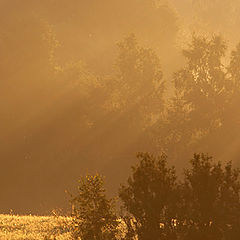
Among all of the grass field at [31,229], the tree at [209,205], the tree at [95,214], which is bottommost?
the tree at [209,205]

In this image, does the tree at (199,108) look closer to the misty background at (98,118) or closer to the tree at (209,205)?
the misty background at (98,118)

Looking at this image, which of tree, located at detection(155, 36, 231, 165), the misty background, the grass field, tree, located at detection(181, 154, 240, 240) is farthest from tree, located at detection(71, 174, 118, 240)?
tree, located at detection(155, 36, 231, 165)

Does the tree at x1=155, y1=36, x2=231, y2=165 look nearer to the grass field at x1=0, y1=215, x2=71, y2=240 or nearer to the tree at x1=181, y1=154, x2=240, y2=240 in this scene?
the grass field at x1=0, y1=215, x2=71, y2=240

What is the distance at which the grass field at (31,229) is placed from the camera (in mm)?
Answer: 29672

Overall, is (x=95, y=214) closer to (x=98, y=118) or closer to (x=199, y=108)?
(x=199, y=108)

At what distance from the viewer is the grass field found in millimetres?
29672

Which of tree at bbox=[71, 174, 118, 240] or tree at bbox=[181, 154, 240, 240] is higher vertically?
tree at bbox=[71, 174, 118, 240]

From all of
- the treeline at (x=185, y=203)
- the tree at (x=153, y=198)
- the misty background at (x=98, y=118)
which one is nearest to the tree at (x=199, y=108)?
the misty background at (x=98, y=118)

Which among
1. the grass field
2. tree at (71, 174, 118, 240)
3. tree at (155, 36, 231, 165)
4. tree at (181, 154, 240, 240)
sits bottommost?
tree at (181, 154, 240, 240)

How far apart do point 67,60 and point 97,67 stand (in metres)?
5.20

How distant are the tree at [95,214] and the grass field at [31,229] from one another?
9.44 metres

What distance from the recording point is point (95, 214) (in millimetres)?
18672

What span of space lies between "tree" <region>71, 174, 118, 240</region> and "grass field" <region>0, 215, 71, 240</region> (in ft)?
31.0

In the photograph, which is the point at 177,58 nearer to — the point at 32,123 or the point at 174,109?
the point at 174,109
